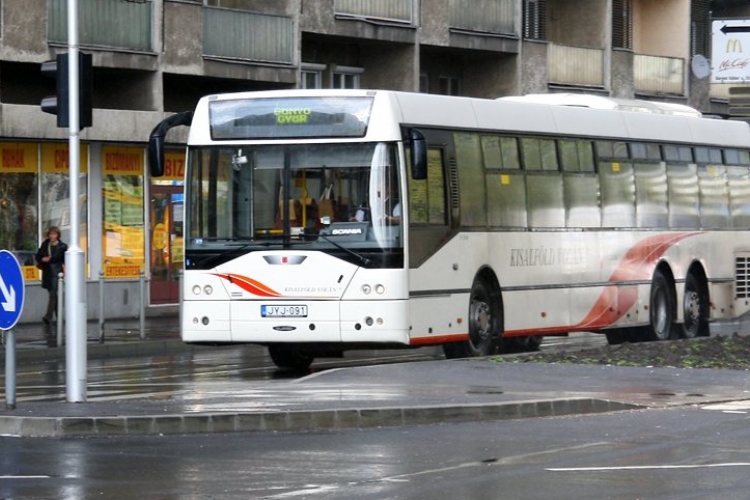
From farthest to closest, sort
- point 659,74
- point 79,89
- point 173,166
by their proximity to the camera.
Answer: point 659,74 → point 173,166 → point 79,89

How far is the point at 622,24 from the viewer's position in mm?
52062

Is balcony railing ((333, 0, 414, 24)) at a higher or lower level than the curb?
higher

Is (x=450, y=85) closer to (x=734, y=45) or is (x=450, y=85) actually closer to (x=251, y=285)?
(x=734, y=45)

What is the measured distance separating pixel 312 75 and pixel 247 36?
4.22m

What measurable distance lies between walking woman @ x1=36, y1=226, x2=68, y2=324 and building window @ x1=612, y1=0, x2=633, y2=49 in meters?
24.8

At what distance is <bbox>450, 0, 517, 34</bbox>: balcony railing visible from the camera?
140 ft

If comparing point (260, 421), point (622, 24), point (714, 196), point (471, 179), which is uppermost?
point (622, 24)

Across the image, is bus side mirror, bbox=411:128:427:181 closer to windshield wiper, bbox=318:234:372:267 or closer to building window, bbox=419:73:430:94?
windshield wiper, bbox=318:234:372:267

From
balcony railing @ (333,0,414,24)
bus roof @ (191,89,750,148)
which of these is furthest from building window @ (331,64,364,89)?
bus roof @ (191,89,750,148)

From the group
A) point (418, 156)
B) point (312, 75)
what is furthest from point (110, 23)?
point (418, 156)

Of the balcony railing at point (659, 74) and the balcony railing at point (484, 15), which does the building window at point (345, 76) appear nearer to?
the balcony railing at point (484, 15)

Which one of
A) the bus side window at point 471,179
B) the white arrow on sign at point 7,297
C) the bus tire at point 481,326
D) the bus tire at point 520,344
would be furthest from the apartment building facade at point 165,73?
the white arrow on sign at point 7,297

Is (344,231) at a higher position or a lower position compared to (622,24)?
lower

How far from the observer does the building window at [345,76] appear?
41.5 meters
